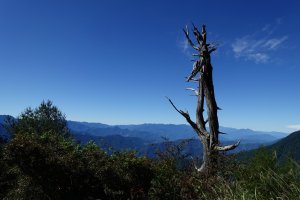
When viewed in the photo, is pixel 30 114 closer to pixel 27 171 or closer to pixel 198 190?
pixel 27 171

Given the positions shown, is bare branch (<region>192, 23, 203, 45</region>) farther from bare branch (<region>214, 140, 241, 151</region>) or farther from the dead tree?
bare branch (<region>214, 140, 241, 151</region>)

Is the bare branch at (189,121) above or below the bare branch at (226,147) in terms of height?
above

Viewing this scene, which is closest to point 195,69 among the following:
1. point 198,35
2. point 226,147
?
point 198,35

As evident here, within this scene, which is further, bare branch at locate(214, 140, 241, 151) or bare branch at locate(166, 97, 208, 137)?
bare branch at locate(166, 97, 208, 137)

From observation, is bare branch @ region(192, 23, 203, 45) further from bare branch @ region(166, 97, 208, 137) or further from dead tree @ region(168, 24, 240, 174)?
bare branch @ region(166, 97, 208, 137)

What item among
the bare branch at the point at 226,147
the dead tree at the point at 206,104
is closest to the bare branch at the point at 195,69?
the dead tree at the point at 206,104

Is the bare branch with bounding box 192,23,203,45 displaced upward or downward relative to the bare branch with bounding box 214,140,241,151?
upward

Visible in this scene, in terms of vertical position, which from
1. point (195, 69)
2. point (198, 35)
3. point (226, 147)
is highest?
point (198, 35)

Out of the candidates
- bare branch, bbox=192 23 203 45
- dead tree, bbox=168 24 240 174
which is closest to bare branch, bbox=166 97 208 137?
dead tree, bbox=168 24 240 174

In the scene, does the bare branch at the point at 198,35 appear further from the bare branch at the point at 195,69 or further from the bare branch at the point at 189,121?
the bare branch at the point at 189,121

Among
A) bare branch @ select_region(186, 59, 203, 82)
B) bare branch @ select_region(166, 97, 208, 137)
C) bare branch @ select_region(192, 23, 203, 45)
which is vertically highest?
bare branch @ select_region(192, 23, 203, 45)

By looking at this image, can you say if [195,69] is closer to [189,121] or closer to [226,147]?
[189,121]

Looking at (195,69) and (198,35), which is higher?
(198,35)

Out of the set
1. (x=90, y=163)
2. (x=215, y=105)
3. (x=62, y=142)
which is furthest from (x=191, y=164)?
(x=62, y=142)
